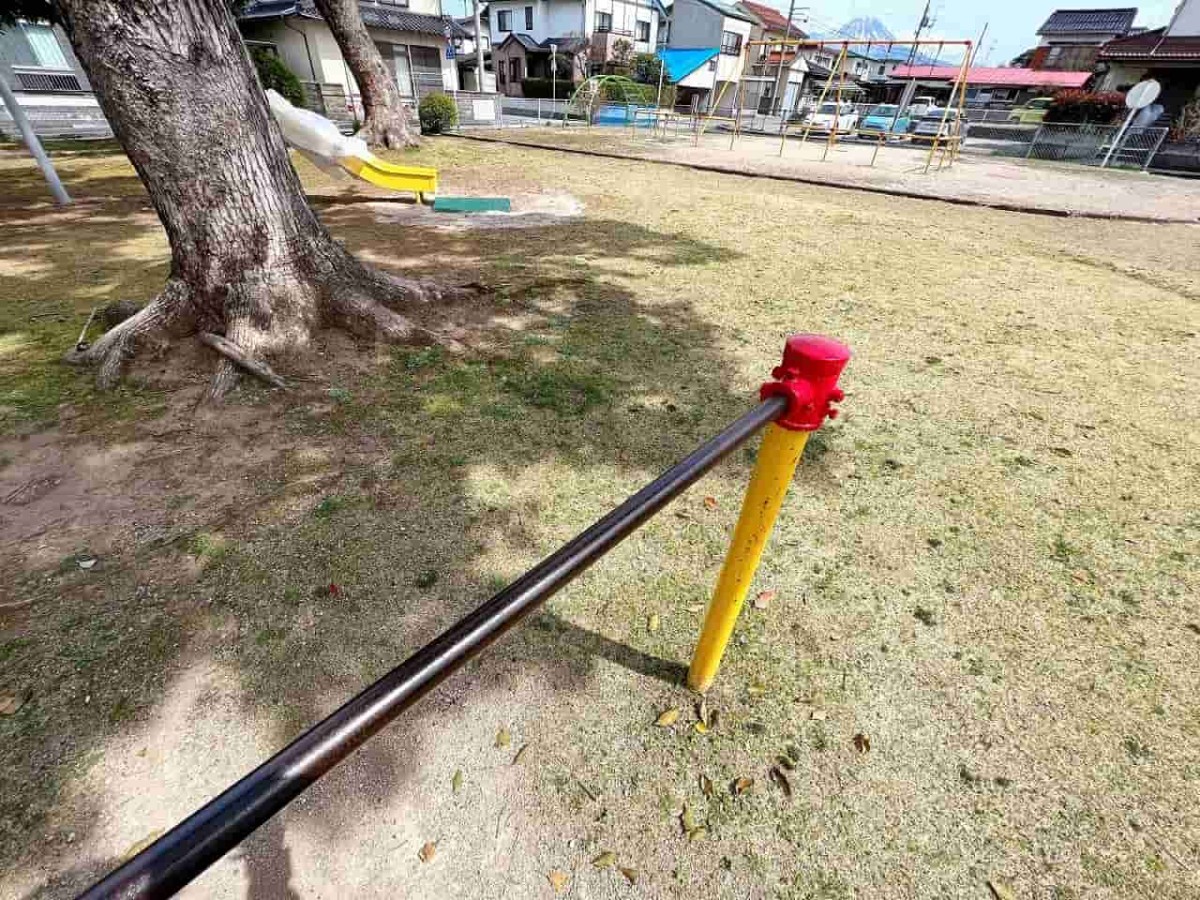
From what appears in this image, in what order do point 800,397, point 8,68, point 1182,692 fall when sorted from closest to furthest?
1. point 800,397
2. point 1182,692
3. point 8,68

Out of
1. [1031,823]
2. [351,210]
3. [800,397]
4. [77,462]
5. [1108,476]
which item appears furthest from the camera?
[351,210]

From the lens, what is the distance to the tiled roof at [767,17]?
48375 millimetres

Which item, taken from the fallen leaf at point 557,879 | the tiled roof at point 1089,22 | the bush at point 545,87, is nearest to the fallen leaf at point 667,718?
the fallen leaf at point 557,879

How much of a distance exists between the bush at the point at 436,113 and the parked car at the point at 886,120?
17863 mm

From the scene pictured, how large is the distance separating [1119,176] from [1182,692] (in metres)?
20.9

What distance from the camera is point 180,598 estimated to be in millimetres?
2234

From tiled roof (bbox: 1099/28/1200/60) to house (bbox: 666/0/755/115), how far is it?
72.8 ft

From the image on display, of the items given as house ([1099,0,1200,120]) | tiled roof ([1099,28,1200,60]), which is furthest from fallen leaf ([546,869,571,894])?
tiled roof ([1099,28,1200,60])

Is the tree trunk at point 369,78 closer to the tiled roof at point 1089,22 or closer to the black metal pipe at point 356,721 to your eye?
the black metal pipe at point 356,721

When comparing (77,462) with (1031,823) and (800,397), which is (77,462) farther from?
(1031,823)

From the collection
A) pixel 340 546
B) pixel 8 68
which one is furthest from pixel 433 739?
pixel 8 68

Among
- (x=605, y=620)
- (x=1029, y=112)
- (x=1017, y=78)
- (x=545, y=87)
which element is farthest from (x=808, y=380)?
(x=1017, y=78)

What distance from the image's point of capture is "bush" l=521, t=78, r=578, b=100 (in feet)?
114

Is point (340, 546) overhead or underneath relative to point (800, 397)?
underneath
